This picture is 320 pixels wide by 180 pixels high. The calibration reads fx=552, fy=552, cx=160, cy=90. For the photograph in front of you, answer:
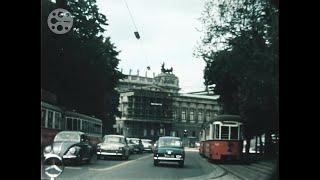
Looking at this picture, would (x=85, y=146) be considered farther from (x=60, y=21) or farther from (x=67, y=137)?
(x=60, y=21)

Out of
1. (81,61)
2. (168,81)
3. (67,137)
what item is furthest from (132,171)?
(81,61)

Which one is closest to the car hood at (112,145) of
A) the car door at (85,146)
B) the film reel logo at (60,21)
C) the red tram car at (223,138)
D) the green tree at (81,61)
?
the car door at (85,146)

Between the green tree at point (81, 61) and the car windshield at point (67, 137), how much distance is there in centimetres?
43

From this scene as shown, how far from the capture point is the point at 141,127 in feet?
31.0

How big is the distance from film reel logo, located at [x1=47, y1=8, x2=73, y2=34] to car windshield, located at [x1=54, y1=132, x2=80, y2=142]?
161cm

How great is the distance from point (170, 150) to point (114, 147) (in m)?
1.25

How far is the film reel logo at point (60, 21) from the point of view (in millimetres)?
7402

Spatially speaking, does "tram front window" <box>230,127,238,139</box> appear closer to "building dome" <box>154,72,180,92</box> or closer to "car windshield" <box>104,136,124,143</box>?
"building dome" <box>154,72,180,92</box>

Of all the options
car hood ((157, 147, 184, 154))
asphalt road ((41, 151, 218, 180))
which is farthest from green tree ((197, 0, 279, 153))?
car hood ((157, 147, 184, 154))

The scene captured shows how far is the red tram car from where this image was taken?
9.09 metres
